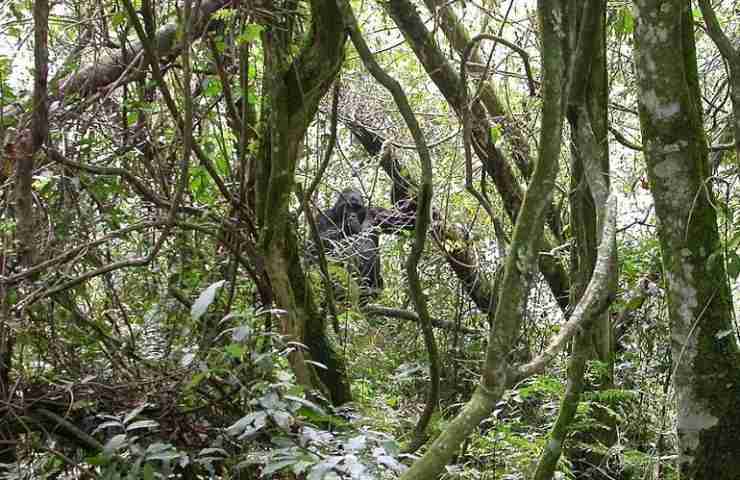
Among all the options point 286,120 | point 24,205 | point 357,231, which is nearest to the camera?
point 24,205

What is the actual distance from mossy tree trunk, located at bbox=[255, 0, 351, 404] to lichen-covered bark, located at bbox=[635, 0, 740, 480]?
3.50 ft

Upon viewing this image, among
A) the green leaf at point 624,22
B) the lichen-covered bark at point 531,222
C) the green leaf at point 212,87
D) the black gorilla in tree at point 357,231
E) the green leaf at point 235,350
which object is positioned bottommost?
the green leaf at point 235,350

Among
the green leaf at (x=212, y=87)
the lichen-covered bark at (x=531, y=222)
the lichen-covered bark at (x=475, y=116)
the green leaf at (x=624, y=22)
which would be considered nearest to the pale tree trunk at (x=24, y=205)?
the green leaf at (x=212, y=87)

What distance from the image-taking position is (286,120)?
112 inches

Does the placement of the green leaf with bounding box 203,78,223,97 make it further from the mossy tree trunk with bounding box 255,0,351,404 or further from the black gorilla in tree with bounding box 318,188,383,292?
the black gorilla in tree with bounding box 318,188,383,292

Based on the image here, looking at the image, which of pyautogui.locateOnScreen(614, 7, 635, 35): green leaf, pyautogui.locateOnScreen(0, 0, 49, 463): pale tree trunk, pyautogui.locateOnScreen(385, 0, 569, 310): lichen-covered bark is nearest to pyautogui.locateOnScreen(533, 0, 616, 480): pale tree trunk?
pyautogui.locateOnScreen(614, 7, 635, 35): green leaf

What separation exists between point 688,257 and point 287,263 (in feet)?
4.82

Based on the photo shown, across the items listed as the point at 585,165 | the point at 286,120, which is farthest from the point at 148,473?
the point at 585,165

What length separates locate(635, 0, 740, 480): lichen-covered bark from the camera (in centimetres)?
232

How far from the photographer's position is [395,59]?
193 inches

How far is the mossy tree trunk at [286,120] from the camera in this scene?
9.18 feet

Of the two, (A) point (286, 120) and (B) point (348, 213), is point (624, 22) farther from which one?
(B) point (348, 213)

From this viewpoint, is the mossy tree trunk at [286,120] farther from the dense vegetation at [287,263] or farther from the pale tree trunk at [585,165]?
the pale tree trunk at [585,165]

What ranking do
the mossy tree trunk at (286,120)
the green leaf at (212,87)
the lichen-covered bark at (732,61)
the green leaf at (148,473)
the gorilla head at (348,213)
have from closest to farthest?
the green leaf at (148,473) → the lichen-covered bark at (732,61) → the mossy tree trunk at (286,120) → the green leaf at (212,87) → the gorilla head at (348,213)
